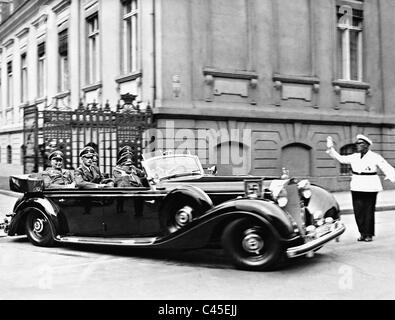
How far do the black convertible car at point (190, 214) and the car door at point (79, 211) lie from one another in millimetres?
13

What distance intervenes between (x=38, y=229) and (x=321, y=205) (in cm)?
399

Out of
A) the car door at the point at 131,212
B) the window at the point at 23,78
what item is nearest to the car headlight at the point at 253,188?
the car door at the point at 131,212

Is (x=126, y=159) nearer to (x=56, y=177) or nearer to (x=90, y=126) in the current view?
(x=56, y=177)

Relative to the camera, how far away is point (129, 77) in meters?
13.7

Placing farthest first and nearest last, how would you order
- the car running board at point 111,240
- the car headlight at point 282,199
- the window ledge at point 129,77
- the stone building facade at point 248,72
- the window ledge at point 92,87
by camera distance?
the window ledge at point 92,87 < the window ledge at point 129,77 < the stone building facade at point 248,72 < the car running board at point 111,240 < the car headlight at point 282,199

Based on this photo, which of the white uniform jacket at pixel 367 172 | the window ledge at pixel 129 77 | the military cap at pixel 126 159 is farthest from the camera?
the window ledge at pixel 129 77

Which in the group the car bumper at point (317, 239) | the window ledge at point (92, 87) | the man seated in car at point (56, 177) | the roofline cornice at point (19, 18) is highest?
the roofline cornice at point (19, 18)

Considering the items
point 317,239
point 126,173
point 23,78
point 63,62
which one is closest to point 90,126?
point 126,173

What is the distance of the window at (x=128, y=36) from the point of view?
14.1 m

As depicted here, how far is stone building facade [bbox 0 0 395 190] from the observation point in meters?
12.8

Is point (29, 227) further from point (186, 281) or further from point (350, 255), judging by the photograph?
point (350, 255)

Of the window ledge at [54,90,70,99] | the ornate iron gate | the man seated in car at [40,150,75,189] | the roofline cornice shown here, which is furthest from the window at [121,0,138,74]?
the roofline cornice

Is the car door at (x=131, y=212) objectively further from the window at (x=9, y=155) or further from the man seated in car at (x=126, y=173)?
the window at (x=9, y=155)

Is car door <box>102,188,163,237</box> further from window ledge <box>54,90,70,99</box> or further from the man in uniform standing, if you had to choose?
window ledge <box>54,90,70,99</box>
